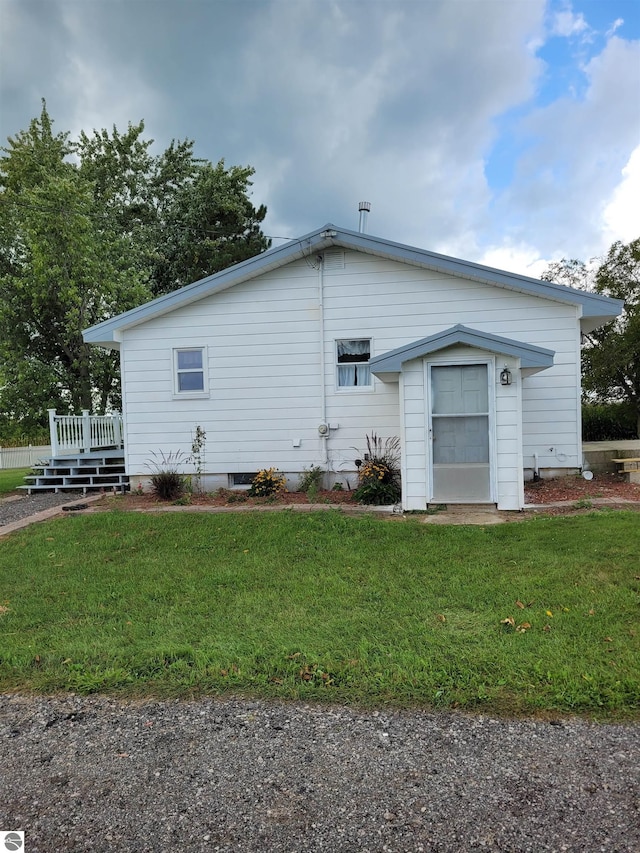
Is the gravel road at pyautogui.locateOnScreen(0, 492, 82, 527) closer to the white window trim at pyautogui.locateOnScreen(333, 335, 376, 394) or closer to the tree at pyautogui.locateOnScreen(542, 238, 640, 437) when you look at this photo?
the white window trim at pyautogui.locateOnScreen(333, 335, 376, 394)

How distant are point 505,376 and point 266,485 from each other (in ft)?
15.1

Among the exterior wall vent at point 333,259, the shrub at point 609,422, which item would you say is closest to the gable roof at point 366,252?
the exterior wall vent at point 333,259

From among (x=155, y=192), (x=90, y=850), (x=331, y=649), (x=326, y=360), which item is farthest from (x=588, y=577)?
(x=155, y=192)

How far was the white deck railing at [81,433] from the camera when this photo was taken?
11.7 m

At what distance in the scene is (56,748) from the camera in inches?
97.1

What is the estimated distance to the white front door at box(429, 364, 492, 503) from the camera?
24.6 feet

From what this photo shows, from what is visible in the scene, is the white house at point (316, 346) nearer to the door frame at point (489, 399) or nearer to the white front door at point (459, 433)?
the door frame at point (489, 399)

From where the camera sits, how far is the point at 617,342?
17.8 m

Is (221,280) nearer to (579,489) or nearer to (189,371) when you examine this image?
(189,371)

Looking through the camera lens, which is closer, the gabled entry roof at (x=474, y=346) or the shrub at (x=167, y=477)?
the gabled entry roof at (x=474, y=346)

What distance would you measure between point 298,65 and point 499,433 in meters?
11.0

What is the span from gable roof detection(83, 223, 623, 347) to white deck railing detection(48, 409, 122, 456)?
8.95 feet
